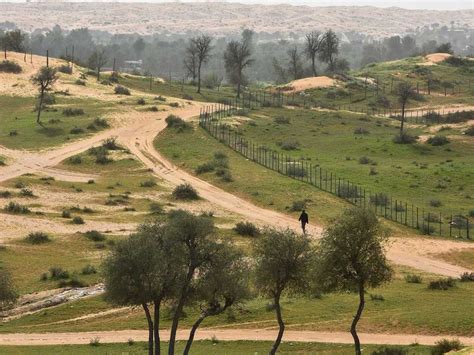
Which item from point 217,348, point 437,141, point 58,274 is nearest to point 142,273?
point 217,348

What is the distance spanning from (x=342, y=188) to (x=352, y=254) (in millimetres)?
46572

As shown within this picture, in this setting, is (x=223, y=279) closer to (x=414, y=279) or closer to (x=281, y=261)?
(x=281, y=261)

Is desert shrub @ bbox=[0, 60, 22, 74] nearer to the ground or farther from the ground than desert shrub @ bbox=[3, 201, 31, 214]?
farther from the ground

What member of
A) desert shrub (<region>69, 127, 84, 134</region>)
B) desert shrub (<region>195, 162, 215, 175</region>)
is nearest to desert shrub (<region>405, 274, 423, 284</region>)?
desert shrub (<region>195, 162, 215, 175</region>)

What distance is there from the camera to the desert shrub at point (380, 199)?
78875 millimetres

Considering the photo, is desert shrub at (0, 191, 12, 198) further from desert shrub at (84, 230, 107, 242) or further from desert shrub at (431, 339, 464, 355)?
desert shrub at (431, 339, 464, 355)

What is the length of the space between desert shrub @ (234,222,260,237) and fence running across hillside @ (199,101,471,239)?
32.3 feet

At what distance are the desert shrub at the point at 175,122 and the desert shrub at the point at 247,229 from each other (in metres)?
Result: 52.4

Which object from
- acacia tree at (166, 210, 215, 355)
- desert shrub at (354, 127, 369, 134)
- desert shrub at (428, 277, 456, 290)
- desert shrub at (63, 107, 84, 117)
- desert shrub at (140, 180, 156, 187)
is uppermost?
acacia tree at (166, 210, 215, 355)

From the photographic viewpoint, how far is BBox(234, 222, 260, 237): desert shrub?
68.4 meters

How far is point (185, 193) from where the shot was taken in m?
84.4

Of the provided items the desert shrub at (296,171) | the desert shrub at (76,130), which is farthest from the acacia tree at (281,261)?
the desert shrub at (76,130)

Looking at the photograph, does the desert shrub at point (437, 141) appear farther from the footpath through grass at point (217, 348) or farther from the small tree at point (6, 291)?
the small tree at point (6, 291)

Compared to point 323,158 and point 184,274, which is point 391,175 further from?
point 184,274
